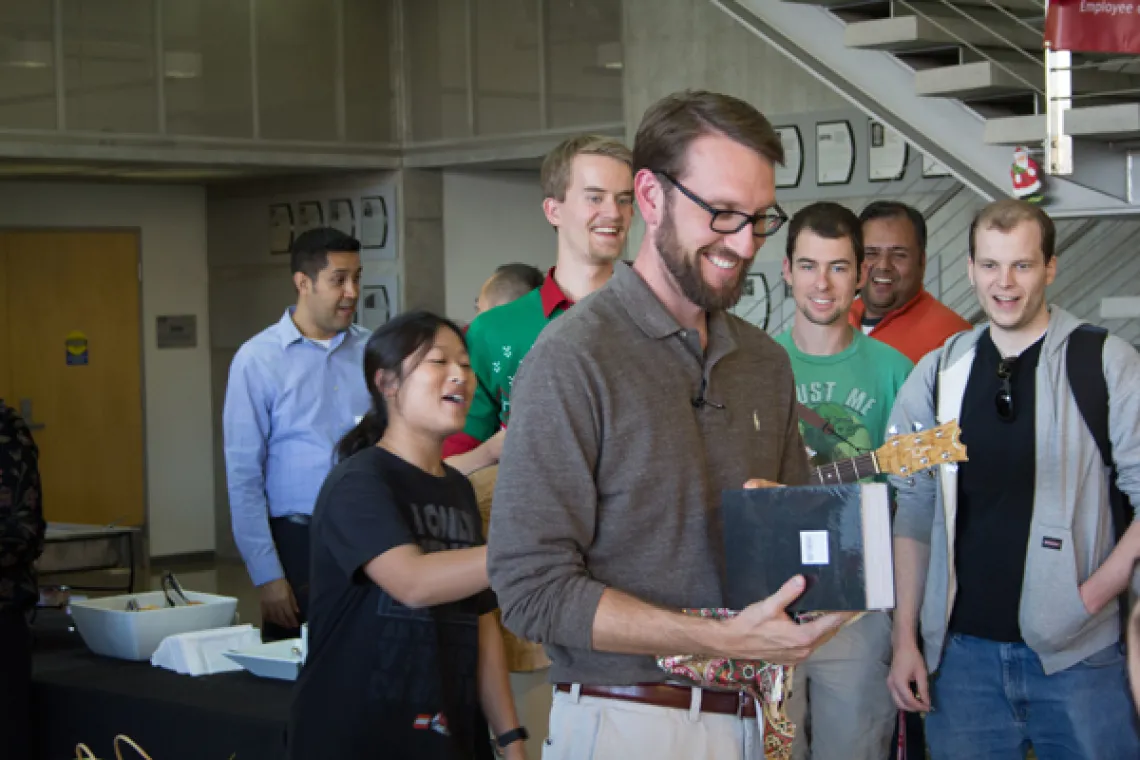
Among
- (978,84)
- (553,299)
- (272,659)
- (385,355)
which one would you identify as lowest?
(272,659)

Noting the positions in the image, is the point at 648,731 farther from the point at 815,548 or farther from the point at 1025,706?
the point at 1025,706

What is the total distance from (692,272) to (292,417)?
10.4 feet

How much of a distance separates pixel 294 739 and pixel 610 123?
7.88 m

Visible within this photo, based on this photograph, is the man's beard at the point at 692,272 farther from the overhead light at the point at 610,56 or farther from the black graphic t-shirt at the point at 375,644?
the overhead light at the point at 610,56

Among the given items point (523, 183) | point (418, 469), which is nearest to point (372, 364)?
point (418, 469)

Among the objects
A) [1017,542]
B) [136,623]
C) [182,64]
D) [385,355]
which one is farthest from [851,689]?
[182,64]

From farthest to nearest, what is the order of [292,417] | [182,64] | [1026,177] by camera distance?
[182,64] < [1026,177] < [292,417]

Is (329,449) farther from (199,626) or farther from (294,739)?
(294,739)

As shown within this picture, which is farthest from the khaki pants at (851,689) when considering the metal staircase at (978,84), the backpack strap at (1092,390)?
the metal staircase at (978,84)

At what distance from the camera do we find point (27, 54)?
33.0 ft

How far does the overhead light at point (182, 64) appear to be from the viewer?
10648 millimetres

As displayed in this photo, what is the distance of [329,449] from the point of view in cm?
494

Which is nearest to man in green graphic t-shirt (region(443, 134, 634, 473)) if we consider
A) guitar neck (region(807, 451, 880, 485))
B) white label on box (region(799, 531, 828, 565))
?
guitar neck (region(807, 451, 880, 485))

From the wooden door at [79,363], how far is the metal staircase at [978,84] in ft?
21.4
